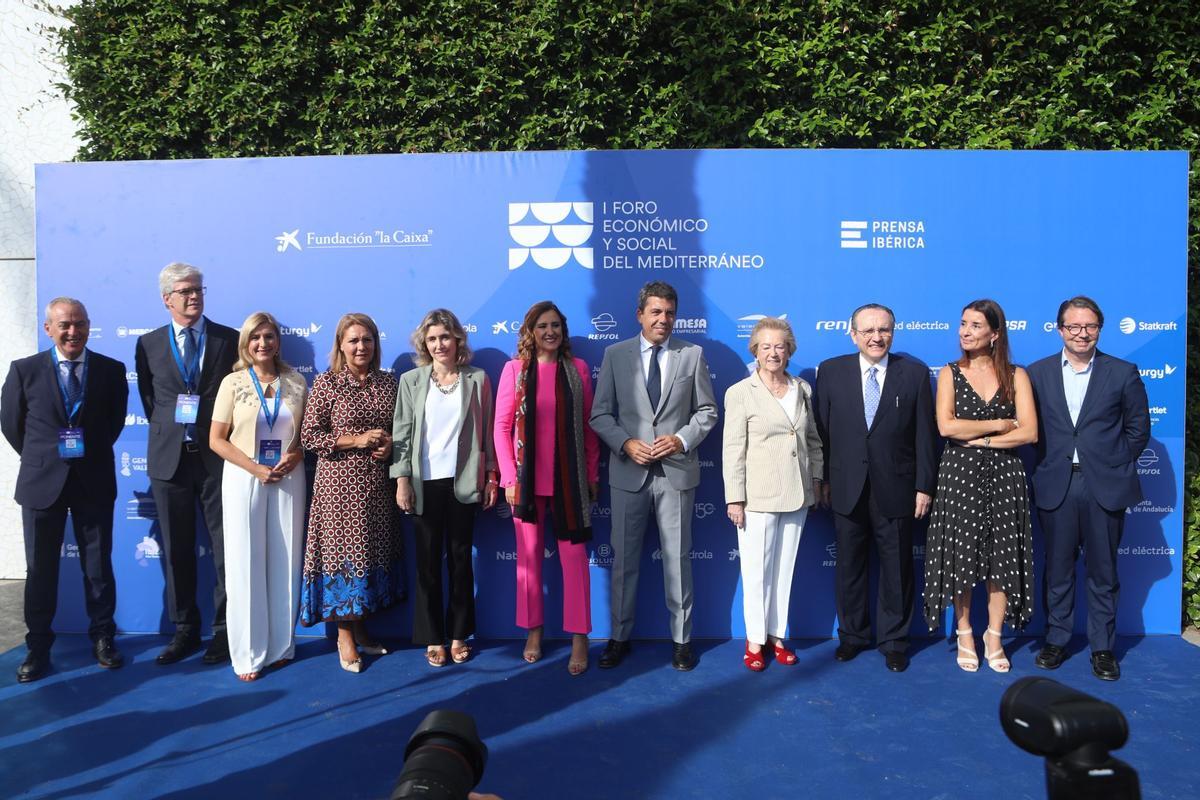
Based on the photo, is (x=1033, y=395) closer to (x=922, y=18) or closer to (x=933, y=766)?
(x=933, y=766)

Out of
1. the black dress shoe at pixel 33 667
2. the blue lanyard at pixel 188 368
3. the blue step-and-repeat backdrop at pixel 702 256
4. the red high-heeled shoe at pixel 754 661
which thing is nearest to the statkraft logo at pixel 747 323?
the blue step-and-repeat backdrop at pixel 702 256

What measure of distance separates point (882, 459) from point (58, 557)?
4.27 meters

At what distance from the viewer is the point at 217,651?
4336 millimetres

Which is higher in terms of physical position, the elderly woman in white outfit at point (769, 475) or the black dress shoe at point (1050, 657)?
the elderly woman in white outfit at point (769, 475)

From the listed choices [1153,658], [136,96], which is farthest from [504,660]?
[136,96]

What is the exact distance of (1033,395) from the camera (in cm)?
414

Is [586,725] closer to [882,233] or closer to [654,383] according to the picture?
[654,383]

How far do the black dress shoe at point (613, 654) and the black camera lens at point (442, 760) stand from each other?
3227 mm

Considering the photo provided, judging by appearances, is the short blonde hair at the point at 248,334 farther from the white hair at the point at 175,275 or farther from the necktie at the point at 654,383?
the necktie at the point at 654,383

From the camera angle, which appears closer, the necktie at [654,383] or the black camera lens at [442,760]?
the black camera lens at [442,760]

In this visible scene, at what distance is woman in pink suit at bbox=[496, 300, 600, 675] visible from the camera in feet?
13.8

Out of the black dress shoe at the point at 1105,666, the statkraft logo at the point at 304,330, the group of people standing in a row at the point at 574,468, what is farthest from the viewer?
the statkraft logo at the point at 304,330

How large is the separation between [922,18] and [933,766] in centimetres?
457

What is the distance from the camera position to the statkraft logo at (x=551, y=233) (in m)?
4.59
